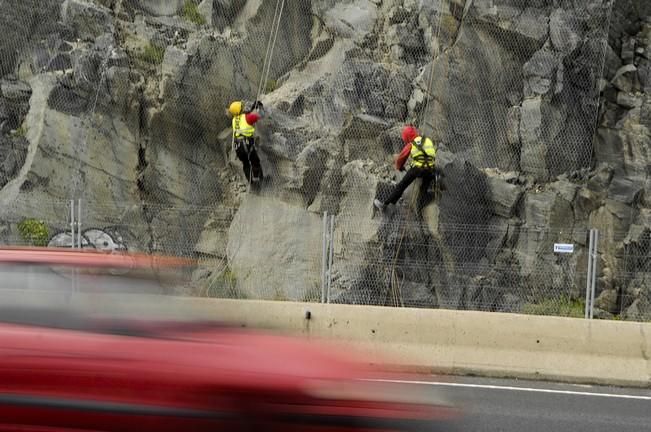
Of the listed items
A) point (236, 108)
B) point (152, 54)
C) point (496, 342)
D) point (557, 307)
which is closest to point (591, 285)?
point (496, 342)

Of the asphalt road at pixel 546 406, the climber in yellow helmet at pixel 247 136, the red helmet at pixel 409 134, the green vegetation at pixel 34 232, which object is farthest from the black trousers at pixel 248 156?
the asphalt road at pixel 546 406

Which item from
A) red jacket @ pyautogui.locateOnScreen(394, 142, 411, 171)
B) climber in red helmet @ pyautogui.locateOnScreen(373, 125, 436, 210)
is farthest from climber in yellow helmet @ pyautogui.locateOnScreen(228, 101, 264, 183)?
red jacket @ pyautogui.locateOnScreen(394, 142, 411, 171)

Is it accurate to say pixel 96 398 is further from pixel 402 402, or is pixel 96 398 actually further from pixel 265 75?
pixel 265 75

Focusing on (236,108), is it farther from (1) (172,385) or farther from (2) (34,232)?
(1) (172,385)

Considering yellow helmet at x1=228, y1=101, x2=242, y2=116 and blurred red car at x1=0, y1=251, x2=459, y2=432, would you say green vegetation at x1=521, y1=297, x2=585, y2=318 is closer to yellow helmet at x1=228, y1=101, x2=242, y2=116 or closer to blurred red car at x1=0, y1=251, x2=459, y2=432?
yellow helmet at x1=228, y1=101, x2=242, y2=116

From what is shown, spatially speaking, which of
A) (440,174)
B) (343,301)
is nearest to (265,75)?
(440,174)

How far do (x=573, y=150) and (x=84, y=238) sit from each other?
9.66m

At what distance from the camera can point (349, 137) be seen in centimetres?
1559

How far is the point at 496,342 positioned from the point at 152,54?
429 inches

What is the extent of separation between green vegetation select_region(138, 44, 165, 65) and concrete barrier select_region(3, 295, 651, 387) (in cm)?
878

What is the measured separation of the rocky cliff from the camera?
14148 millimetres

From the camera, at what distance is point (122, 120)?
16359mm

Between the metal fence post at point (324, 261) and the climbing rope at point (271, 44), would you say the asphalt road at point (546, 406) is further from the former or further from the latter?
the climbing rope at point (271, 44)

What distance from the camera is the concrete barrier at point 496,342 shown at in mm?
8922
